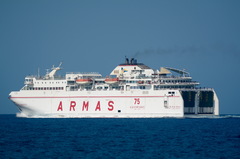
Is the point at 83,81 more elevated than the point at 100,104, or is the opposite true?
the point at 83,81

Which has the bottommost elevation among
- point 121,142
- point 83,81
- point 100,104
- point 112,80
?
point 121,142

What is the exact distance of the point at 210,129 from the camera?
56719 mm

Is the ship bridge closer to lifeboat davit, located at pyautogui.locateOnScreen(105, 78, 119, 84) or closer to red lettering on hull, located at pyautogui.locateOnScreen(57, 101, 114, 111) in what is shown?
lifeboat davit, located at pyautogui.locateOnScreen(105, 78, 119, 84)

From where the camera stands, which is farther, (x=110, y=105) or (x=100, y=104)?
(x=100, y=104)

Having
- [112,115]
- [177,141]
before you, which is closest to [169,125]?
[112,115]

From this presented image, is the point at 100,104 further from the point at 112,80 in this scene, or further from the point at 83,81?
the point at 83,81

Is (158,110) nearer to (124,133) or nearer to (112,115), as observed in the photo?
(112,115)

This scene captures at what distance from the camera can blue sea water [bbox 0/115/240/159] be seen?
125ft

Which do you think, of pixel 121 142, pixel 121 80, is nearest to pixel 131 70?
pixel 121 80

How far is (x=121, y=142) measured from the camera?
146ft

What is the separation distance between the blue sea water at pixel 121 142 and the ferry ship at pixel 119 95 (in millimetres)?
9352

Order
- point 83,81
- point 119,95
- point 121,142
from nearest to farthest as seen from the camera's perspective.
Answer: point 121,142, point 119,95, point 83,81

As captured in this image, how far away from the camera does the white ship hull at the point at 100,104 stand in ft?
223

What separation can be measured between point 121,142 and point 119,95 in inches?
987
